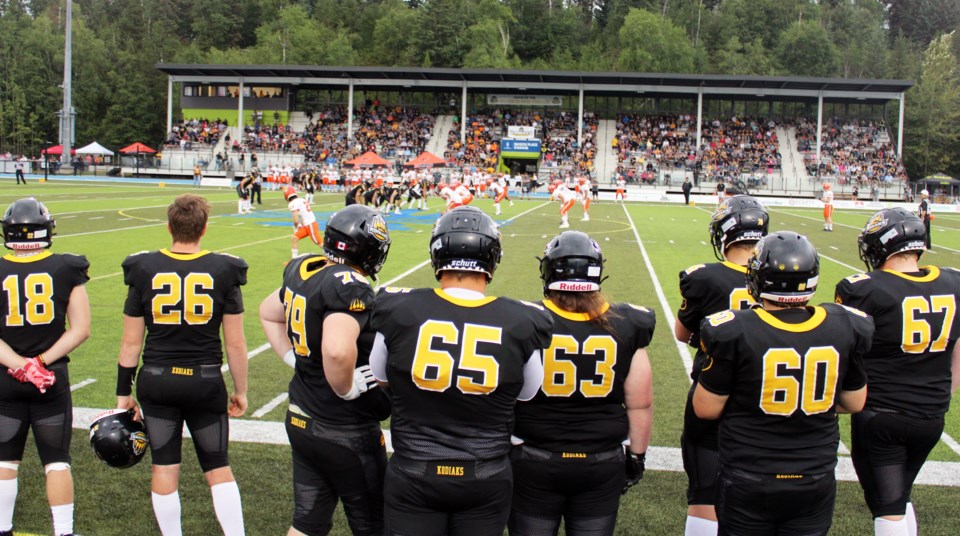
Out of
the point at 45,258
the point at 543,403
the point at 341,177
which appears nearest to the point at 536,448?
the point at 543,403

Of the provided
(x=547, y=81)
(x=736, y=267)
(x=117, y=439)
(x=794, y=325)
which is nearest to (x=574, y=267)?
(x=794, y=325)

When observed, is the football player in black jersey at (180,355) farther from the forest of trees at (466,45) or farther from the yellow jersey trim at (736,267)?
the forest of trees at (466,45)

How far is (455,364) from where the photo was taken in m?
3.00

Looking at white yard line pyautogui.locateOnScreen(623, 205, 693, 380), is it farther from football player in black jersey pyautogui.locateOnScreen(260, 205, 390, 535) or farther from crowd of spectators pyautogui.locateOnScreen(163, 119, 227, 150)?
crowd of spectators pyautogui.locateOnScreen(163, 119, 227, 150)

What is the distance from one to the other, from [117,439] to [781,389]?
11.0 feet

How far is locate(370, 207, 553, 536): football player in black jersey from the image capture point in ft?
9.87

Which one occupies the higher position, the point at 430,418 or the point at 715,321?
the point at 715,321

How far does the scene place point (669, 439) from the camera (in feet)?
21.3

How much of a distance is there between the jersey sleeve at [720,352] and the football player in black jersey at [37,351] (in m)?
3.43

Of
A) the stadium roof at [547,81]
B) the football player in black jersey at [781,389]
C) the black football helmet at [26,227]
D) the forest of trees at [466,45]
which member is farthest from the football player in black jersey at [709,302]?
the forest of trees at [466,45]

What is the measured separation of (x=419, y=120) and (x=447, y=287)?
61536 millimetres

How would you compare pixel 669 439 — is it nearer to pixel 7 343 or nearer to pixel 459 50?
pixel 7 343

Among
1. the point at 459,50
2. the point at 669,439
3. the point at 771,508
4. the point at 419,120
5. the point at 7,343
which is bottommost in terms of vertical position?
the point at 669,439

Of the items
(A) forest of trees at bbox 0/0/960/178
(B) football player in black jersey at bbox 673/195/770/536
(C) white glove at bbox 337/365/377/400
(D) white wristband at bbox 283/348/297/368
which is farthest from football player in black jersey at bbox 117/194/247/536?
(A) forest of trees at bbox 0/0/960/178
